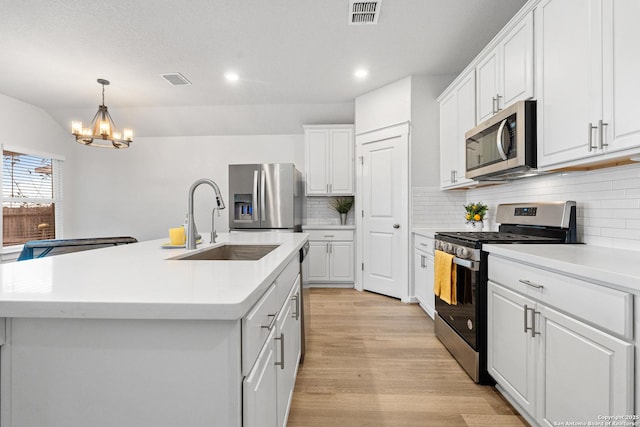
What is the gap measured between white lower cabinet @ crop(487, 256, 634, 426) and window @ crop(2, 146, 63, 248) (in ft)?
19.0

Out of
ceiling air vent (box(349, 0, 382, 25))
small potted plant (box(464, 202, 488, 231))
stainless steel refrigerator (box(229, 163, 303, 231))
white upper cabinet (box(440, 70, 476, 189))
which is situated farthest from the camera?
stainless steel refrigerator (box(229, 163, 303, 231))

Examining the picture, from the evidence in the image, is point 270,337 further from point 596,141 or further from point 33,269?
point 596,141

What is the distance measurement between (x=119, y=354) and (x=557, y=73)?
7.58 ft

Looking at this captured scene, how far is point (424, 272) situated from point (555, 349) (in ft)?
6.30

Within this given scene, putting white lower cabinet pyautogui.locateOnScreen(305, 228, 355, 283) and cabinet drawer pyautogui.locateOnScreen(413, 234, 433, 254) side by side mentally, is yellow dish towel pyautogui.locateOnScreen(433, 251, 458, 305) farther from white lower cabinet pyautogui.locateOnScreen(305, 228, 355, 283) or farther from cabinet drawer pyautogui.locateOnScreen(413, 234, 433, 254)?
white lower cabinet pyautogui.locateOnScreen(305, 228, 355, 283)

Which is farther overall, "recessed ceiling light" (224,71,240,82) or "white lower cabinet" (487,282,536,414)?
"recessed ceiling light" (224,71,240,82)

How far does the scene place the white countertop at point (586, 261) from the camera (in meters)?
1.01

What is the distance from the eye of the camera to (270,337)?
1.06 meters

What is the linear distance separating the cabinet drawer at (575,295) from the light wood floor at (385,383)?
2.30ft

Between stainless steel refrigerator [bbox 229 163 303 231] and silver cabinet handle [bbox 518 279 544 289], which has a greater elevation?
stainless steel refrigerator [bbox 229 163 303 231]

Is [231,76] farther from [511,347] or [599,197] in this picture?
[511,347]

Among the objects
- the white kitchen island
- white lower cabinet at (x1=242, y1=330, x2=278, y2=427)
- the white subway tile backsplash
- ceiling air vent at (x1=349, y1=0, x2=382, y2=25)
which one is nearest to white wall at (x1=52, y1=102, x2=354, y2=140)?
ceiling air vent at (x1=349, y1=0, x2=382, y2=25)

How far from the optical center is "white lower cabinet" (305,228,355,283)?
441 cm

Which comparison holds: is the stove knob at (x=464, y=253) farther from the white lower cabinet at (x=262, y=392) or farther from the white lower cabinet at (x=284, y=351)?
the white lower cabinet at (x=262, y=392)
